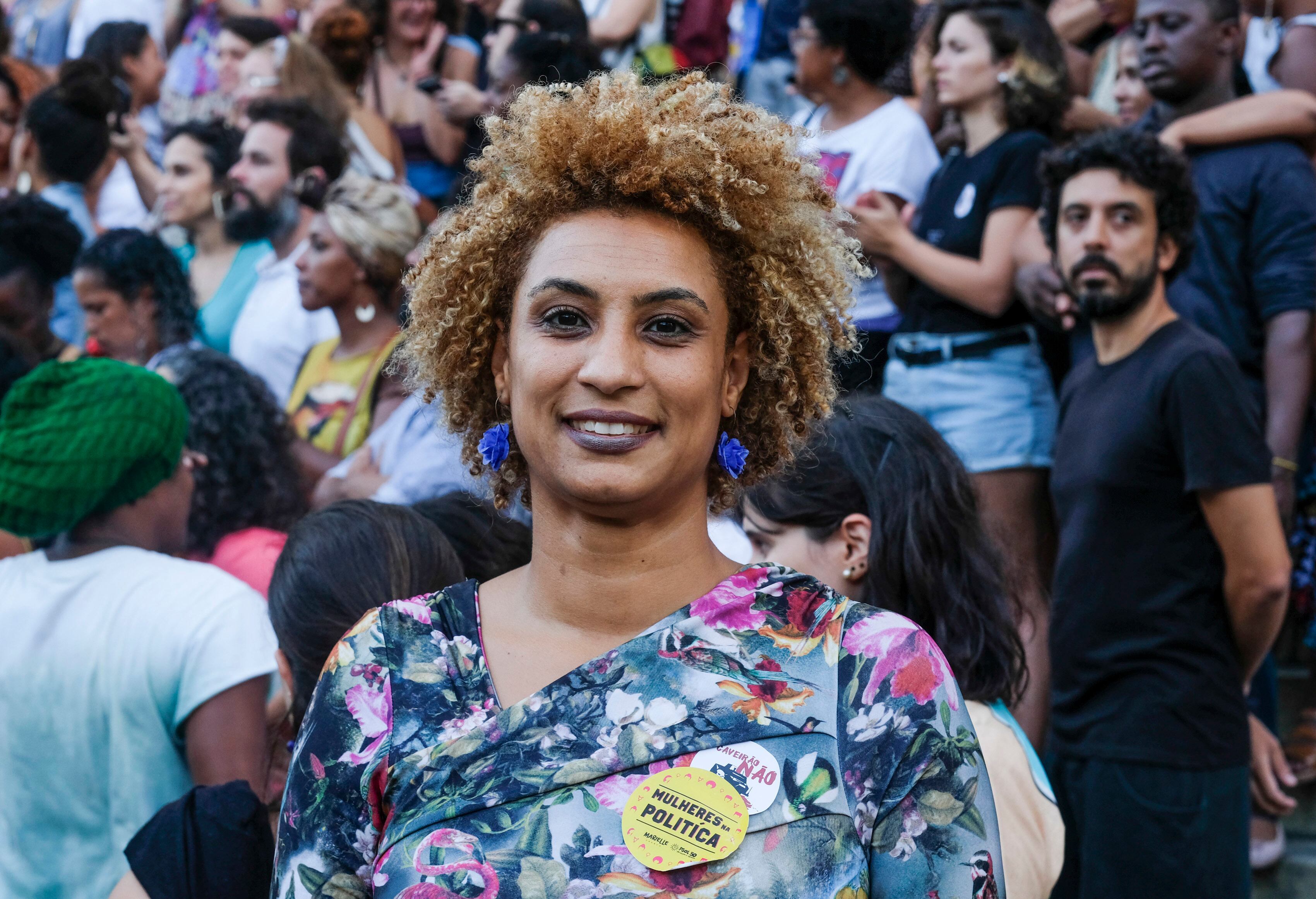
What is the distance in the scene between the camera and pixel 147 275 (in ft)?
19.4

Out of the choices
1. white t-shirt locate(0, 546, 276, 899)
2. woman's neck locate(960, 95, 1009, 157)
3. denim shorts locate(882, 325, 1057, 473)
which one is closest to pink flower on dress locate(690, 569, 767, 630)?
white t-shirt locate(0, 546, 276, 899)

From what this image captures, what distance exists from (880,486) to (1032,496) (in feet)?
5.67

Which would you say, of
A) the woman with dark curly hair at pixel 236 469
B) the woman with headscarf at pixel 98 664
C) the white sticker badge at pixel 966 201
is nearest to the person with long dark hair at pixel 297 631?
the woman with headscarf at pixel 98 664

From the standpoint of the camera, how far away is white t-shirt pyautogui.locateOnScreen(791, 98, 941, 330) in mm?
4957

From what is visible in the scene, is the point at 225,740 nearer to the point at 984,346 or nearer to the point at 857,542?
the point at 857,542

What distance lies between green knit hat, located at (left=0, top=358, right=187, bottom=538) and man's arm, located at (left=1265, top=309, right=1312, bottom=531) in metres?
3.09

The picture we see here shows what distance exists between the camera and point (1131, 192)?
4.02m

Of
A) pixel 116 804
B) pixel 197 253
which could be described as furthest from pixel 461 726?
pixel 197 253

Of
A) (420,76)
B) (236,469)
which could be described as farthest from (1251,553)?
(420,76)

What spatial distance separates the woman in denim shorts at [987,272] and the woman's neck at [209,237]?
3363 millimetres

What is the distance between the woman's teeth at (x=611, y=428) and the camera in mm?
1854

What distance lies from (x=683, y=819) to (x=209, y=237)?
5724 mm

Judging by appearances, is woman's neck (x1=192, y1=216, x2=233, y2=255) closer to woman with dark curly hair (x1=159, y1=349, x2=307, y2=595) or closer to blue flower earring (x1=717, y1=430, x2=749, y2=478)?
woman with dark curly hair (x1=159, y1=349, x2=307, y2=595)

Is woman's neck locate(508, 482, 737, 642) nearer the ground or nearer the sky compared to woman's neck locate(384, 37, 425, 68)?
nearer the ground
